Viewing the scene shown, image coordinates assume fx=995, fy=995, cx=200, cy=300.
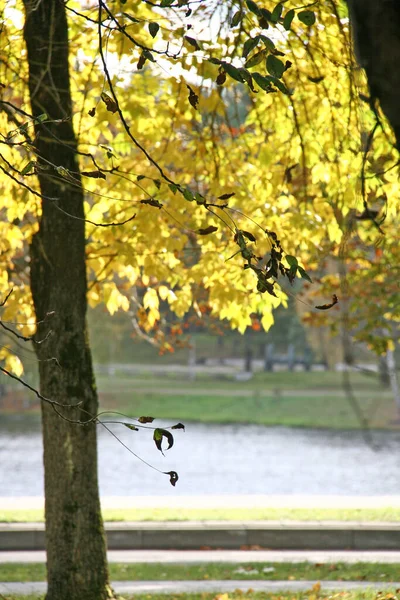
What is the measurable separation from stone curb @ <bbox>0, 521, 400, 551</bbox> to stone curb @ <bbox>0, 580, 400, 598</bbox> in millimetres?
1643

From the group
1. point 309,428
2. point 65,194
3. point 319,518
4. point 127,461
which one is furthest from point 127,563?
point 309,428

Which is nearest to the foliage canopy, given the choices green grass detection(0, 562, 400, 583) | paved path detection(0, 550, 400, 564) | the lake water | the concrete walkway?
green grass detection(0, 562, 400, 583)

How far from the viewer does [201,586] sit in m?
8.97

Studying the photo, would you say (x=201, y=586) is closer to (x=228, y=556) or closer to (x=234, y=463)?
(x=228, y=556)

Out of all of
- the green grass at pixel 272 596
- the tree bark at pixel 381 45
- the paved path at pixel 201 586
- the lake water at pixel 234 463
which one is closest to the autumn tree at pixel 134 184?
the green grass at pixel 272 596

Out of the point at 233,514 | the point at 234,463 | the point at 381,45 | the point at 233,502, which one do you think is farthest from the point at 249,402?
the point at 381,45

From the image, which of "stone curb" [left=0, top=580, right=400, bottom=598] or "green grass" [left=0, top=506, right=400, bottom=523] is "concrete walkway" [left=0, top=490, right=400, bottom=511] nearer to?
"green grass" [left=0, top=506, right=400, bottom=523]

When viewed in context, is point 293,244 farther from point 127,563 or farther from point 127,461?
point 127,461

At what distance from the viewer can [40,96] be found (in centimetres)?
711

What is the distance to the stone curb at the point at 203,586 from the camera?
8.63 meters

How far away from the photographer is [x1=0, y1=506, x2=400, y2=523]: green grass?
455 inches

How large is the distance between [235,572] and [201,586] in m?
0.68

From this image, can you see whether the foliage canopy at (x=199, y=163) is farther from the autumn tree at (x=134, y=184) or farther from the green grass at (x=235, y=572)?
the green grass at (x=235, y=572)

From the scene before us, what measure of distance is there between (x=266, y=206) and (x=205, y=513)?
5.45 meters
